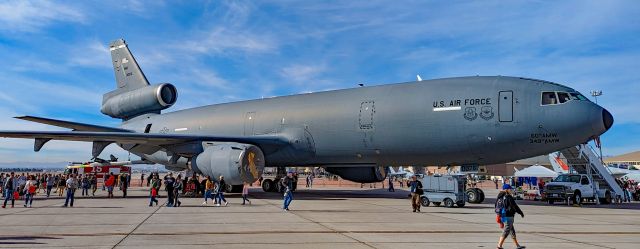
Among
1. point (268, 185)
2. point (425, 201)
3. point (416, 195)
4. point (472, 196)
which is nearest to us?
point (416, 195)

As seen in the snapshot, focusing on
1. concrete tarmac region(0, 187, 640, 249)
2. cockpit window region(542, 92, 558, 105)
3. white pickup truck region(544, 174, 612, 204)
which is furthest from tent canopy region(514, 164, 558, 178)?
concrete tarmac region(0, 187, 640, 249)

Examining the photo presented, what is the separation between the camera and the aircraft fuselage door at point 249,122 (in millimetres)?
26797

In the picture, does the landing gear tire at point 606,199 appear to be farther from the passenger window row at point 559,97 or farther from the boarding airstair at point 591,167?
the passenger window row at point 559,97

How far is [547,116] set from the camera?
17.9m

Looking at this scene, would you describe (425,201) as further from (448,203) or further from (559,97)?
(559,97)

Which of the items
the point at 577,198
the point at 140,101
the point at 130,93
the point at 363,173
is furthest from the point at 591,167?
the point at 130,93

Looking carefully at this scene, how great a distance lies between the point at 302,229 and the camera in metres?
12.0

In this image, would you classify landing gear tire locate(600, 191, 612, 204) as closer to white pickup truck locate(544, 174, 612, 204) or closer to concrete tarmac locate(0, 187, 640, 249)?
white pickup truck locate(544, 174, 612, 204)

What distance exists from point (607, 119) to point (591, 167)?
967 cm

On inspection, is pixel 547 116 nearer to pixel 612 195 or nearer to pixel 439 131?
pixel 439 131

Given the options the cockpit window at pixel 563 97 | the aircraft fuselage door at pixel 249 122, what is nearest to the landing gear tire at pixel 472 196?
the cockpit window at pixel 563 97

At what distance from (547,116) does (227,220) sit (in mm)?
11814

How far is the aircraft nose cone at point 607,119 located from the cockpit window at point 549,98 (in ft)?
5.32

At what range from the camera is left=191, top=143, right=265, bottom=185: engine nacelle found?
22.0 metres
